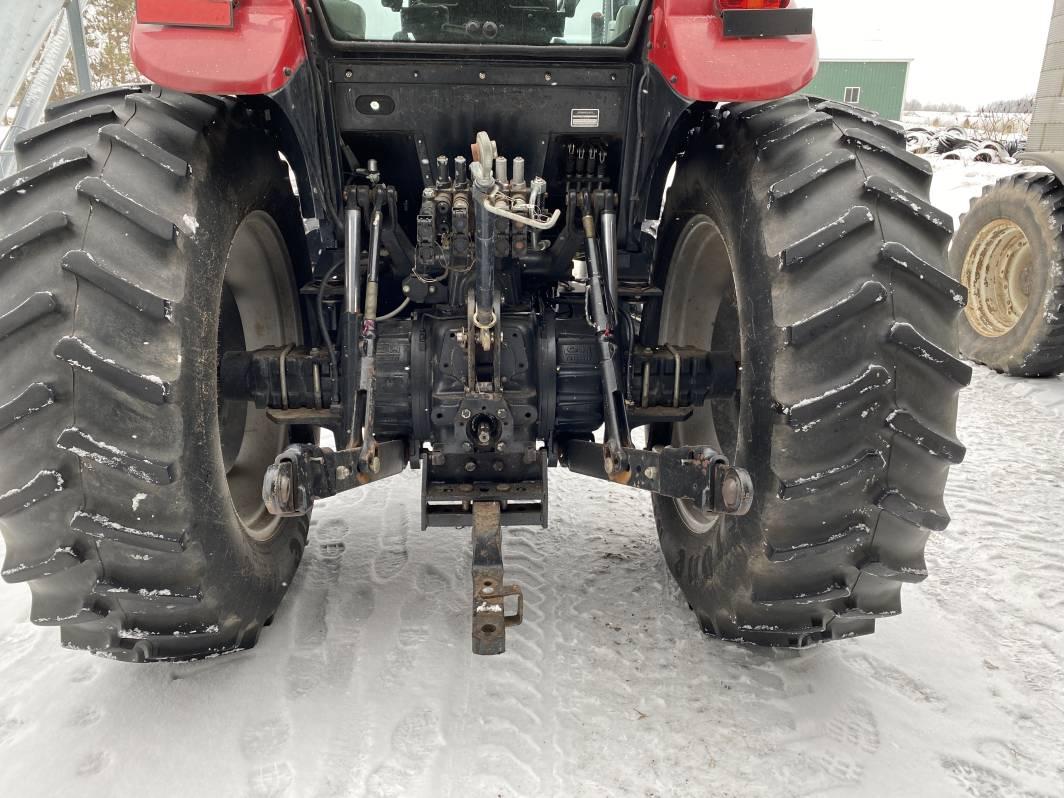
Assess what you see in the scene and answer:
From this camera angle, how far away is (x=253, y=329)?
3018 mm

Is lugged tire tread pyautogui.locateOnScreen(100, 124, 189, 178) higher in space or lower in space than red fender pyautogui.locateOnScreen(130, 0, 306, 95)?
lower

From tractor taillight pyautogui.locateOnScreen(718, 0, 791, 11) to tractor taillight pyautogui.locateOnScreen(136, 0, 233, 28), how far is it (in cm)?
129

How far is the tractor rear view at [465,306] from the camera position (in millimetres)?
1817

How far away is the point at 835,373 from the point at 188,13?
184 cm

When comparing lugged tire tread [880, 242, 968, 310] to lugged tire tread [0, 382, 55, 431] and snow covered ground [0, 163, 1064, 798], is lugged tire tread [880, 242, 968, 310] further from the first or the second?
lugged tire tread [0, 382, 55, 431]

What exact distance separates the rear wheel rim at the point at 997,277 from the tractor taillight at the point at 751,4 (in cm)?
486

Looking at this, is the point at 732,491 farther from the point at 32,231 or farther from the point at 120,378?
the point at 32,231

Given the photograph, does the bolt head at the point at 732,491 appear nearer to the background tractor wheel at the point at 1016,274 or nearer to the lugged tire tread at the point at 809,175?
the lugged tire tread at the point at 809,175

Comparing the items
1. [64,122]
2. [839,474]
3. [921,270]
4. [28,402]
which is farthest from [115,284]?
[921,270]

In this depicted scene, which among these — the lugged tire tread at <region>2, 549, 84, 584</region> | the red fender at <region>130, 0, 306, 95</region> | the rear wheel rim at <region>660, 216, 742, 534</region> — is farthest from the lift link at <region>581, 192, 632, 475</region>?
the lugged tire tread at <region>2, 549, 84, 584</region>

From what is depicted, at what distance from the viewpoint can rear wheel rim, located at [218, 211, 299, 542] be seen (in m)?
2.77

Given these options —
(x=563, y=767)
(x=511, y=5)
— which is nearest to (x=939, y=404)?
(x=563, y=767)

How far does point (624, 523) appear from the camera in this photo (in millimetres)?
3520

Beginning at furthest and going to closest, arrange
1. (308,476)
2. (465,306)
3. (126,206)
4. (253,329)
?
1. (253,329)
2. (465,306)
3. (308,476)
4. (126,206)
